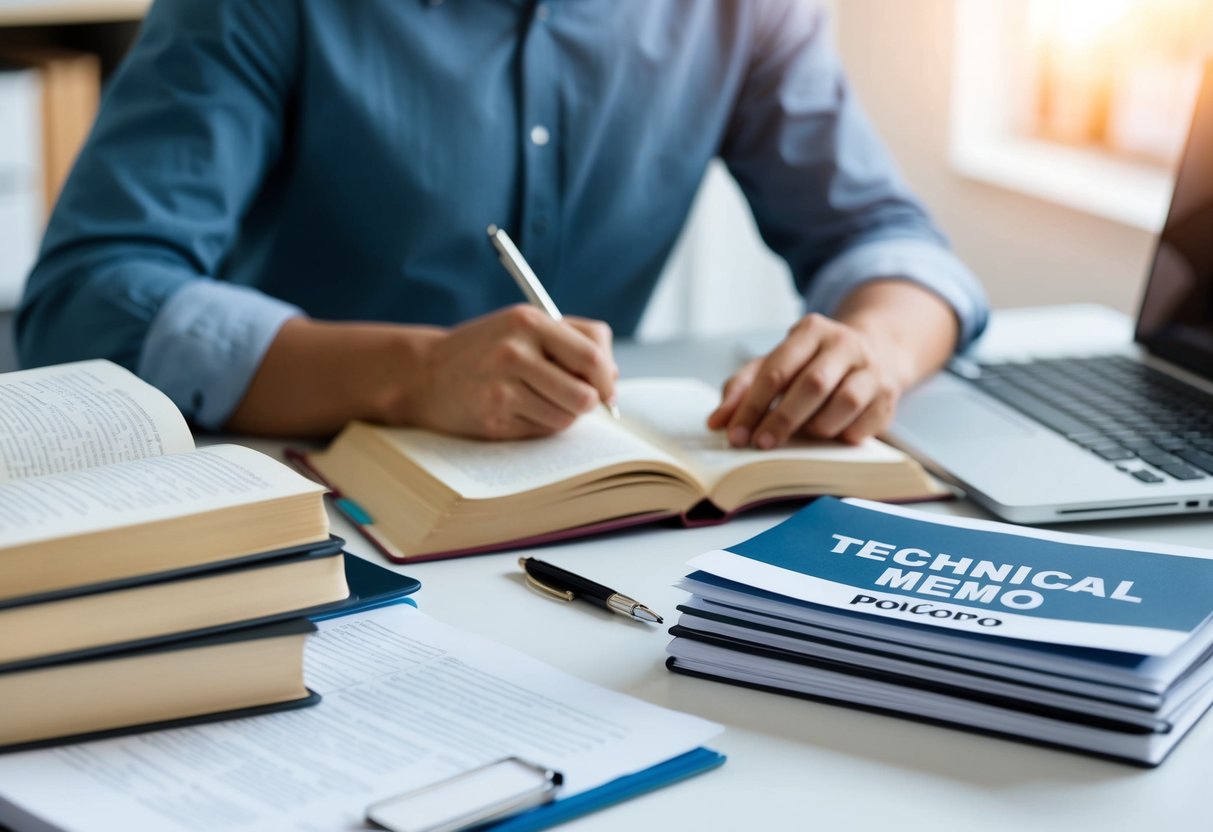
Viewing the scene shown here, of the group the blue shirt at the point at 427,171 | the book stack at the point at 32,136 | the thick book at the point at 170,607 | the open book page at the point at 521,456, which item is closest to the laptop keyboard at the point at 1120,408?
the blue shirt at the point at 427,171

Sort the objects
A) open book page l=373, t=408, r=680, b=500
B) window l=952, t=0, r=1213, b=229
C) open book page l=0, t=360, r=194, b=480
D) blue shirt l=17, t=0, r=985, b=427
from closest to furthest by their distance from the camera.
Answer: open book page l=0, t=360, r=194, b=480
open book page l=373, t=408, r=680, b=500
blue shirt l=17, t=0, r=985, b=427
window l=952, t=0, r=1213, b=229

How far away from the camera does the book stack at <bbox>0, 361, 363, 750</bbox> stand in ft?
1.96

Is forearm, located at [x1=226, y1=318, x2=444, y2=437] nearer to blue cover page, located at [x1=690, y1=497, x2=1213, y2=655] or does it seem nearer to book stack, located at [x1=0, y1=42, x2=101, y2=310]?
blue cover page, located at [x1=690, y1=497, x2=1213, y2=655]

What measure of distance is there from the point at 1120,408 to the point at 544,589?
56 cm

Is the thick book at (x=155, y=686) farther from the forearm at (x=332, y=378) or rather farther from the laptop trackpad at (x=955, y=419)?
the laptop trackpad at (x=955, y=419)

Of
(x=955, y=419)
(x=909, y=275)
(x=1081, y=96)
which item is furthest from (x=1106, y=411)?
(x=1081, y=96)

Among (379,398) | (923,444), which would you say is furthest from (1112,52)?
(379,398)

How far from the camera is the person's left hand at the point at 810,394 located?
1022mm

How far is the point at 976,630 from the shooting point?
65 cm

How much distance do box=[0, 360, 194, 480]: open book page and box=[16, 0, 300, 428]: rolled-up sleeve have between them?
304mm

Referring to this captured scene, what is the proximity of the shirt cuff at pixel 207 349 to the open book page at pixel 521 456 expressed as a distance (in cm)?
15

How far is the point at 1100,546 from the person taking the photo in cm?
76

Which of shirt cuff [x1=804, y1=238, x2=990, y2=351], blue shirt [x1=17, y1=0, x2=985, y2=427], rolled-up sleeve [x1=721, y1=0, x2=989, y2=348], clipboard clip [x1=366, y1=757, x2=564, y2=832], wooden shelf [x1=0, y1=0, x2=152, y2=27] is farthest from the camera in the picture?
wooden shelf [x1=0, y1=0, x2=152, y2=27]

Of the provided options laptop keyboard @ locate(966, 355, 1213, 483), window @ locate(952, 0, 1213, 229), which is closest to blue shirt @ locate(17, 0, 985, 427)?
laptop keyboard @ locate(966, 355, 1213, 483)
